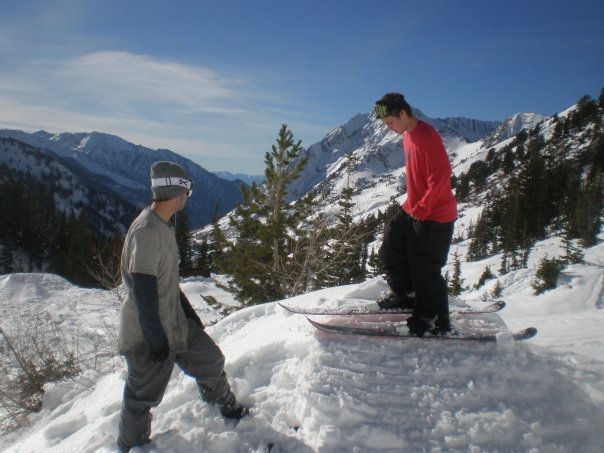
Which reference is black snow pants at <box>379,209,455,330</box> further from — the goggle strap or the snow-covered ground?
the goggle strap

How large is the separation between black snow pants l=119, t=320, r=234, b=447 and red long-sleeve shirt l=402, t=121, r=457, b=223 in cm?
238

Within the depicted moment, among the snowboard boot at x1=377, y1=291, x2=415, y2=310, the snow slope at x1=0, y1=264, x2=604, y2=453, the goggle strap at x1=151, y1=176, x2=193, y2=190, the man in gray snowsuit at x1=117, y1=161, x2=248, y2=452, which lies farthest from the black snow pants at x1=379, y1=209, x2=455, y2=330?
the goggle strap at x1=151, y1=176, x2=193, y2=190

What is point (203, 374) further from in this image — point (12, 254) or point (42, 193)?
point (42, 193)

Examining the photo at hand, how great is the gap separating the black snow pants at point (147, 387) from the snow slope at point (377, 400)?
0.19m

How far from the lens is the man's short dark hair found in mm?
3686

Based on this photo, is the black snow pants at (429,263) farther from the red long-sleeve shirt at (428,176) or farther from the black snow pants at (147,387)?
the black snow pants at (147,387)

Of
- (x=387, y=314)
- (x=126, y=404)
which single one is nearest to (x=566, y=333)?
(x=387, y=314)

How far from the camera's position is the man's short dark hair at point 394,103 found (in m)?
3.69

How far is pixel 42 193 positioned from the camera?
219ft

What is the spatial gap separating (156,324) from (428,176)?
2.66 metres

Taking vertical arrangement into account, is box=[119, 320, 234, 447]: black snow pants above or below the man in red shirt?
below

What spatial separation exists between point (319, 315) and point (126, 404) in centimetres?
219

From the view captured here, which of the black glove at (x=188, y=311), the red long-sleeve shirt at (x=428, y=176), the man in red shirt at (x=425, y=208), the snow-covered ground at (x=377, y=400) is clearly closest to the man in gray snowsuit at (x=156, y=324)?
the black glove at (x=188, y=311)

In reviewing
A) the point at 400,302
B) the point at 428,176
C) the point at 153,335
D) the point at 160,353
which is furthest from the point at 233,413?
the point at 428,176
